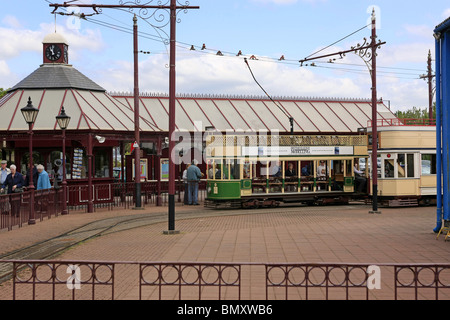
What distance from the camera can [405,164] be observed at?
2595 centimetres

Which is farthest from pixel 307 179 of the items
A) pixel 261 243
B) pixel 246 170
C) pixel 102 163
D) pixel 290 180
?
pixel 261 243

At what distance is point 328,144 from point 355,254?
1550 centimetres

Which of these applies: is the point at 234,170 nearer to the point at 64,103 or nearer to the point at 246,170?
the point at 246,170

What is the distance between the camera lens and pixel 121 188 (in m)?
27.9

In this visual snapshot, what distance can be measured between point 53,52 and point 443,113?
2055 cm

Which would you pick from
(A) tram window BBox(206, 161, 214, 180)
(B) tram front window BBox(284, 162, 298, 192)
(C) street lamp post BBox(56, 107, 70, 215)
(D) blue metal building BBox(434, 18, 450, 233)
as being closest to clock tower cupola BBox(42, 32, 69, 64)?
(C) street lamp post BBox(56, 107, 70, 215)

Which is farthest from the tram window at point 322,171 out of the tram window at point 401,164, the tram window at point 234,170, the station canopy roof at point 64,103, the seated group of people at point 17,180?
the seated group of people at point 17,180

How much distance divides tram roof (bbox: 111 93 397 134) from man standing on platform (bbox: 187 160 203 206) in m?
10.7

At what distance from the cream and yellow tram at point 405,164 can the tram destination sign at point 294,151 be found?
1932 mm

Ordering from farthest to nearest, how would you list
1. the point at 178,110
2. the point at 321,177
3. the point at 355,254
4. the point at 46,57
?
the point at 178,110
the point at 46,57
the point at 321,177
the point at 355,254

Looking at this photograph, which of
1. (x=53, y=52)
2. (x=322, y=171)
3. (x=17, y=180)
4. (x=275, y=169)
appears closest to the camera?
(x=17, y=180)

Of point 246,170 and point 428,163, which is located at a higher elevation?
point 428,163
